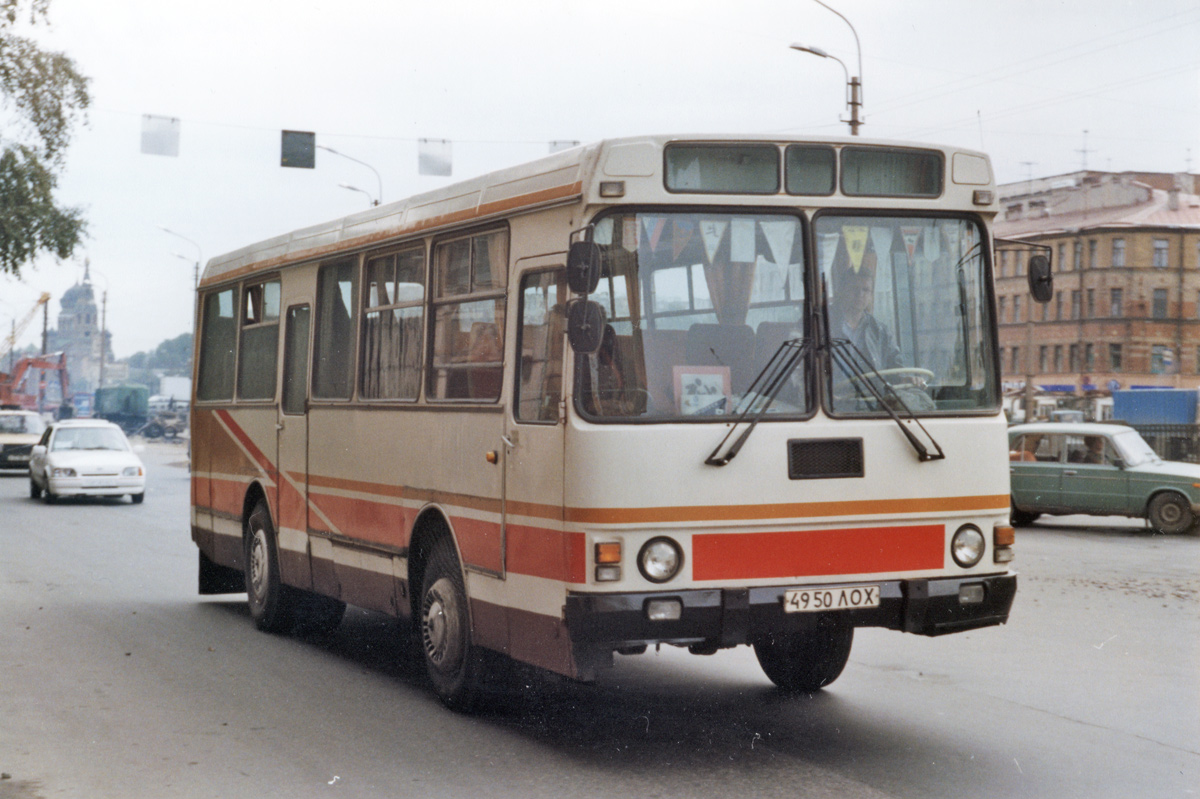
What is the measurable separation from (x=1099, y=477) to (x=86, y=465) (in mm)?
18295

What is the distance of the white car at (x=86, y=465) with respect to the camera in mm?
27797

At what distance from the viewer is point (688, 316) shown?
6.63 meters

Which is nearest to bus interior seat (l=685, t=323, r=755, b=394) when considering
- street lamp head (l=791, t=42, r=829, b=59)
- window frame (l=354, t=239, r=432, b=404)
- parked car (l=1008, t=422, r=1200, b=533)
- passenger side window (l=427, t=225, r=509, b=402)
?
passenger side window (l=427, t=225, r=509, b=402)

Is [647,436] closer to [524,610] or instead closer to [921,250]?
[524,610]

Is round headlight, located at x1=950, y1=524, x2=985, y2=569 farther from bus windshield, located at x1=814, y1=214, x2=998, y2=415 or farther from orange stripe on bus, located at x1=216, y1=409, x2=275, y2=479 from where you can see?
orange stripe on bus, located at x1=216, y1=409, x2=275, y2=479

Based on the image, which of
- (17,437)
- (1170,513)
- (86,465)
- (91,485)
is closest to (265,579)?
(1170,513)

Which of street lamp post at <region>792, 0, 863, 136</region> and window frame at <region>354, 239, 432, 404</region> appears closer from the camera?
window frame at <region>354, 239, 432, 404</region>

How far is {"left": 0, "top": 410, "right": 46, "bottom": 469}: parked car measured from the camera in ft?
131

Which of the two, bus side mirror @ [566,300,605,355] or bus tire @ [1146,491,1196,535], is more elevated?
bus side mirror @ [566,300,605,355]

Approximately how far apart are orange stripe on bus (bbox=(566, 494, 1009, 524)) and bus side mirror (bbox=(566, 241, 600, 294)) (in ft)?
3.26

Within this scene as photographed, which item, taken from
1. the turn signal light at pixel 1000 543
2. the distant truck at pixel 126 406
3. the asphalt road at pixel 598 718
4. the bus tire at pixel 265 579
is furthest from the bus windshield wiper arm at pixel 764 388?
the distant truck at pixel 126 406

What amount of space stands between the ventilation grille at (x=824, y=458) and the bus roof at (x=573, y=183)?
44.3 inches

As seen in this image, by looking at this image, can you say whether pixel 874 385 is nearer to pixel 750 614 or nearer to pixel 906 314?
pixel 906 314

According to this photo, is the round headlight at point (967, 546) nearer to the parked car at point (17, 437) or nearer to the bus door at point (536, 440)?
the bus door at point (536, 440)
